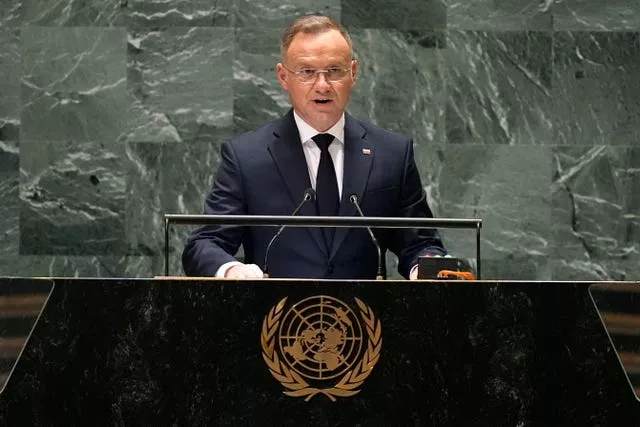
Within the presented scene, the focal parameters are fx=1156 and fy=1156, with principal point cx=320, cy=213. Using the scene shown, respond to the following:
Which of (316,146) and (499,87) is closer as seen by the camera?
(316,146)

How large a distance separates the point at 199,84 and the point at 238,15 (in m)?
0.43

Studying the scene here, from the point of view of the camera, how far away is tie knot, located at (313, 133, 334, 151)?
177 inches

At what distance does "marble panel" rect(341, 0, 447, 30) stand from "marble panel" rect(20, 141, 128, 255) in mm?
1483

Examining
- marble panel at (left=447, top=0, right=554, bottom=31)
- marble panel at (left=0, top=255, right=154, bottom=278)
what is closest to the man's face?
marble panel at (left=447, top=0, right=554, bottom=31)

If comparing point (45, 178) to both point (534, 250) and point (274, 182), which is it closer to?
point (274, 182)

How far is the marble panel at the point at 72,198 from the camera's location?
6.21m

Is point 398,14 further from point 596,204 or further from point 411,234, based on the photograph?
point 411,234

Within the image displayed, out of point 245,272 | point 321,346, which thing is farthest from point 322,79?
point 321,346

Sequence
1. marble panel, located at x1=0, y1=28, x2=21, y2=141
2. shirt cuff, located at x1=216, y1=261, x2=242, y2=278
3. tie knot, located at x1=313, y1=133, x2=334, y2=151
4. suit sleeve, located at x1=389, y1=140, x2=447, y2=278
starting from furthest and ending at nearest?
marble panel, located at x1=0, y1=28, x2=21, y2=141
tie knot, located at x1=313, y1=133, x2=334, y2=151
suit sleeve, located at x1=389, y1=140, x2=447, y2=278
shirt cuff, located at x1=216, y1=261, x2=242, y2=278

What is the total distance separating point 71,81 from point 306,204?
2.39 meters

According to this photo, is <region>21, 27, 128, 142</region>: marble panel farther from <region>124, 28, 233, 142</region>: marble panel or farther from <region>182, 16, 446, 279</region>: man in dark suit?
<region>182, 16, 446, 279</region>: man in dark suit

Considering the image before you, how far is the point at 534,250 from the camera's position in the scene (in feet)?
20.6

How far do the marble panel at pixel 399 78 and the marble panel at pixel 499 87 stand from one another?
0.32ft

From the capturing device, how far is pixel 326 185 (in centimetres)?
442
